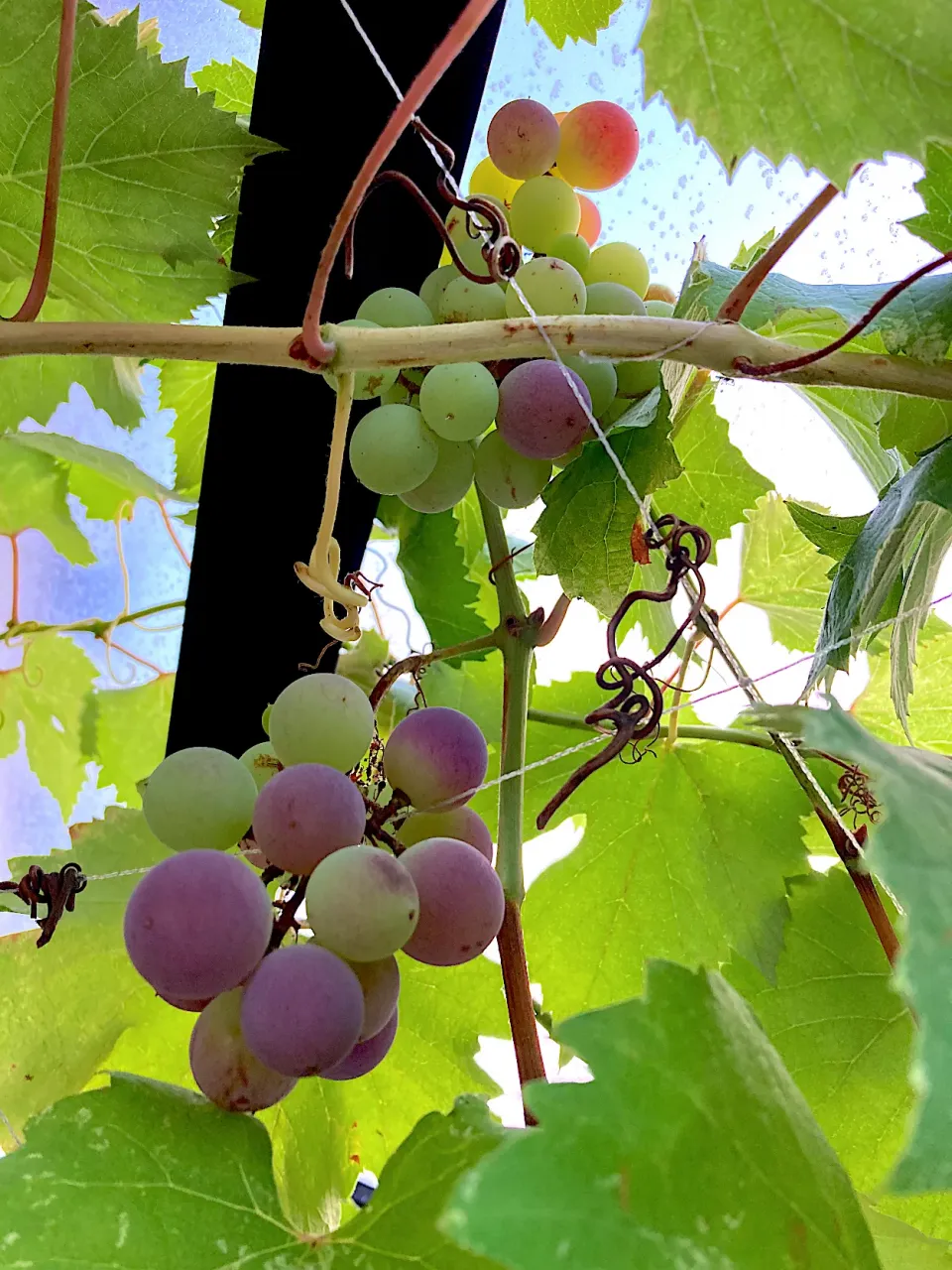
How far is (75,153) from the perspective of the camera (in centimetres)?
41

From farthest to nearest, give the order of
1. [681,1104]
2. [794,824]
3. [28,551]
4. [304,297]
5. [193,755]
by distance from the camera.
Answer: [28,551], [794,824], [304,297], [193,755], [681,1104]

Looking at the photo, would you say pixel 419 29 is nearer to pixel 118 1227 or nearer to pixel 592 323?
pixel 592 323

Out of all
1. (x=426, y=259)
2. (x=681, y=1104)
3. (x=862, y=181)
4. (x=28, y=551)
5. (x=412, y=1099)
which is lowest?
(x=412, y=1099)

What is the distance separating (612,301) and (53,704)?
71 centimetres

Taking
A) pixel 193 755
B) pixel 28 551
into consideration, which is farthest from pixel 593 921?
pixel 28 551

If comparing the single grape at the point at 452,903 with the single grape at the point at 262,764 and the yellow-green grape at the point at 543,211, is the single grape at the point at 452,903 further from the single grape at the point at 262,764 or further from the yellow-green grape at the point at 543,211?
the yellow-green grape at the point at 543,211

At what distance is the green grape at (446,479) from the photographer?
1.38ft

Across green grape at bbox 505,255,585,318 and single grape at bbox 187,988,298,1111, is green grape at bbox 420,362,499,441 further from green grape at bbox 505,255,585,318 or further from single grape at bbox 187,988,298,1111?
single grape at bbox 187,988,298,1111

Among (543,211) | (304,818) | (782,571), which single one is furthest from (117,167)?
(782,571)

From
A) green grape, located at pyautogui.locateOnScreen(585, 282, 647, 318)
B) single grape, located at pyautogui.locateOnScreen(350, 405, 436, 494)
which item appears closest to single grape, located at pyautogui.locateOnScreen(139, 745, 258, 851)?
single grape, located at pyautogui.locateOnScreen(350, 405, 436, 494)

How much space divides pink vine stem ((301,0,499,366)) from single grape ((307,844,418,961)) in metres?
0.16

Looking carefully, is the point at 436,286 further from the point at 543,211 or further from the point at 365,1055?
the point at 365,1055

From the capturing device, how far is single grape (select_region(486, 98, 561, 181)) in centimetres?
46

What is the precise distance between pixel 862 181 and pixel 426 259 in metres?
0.35
